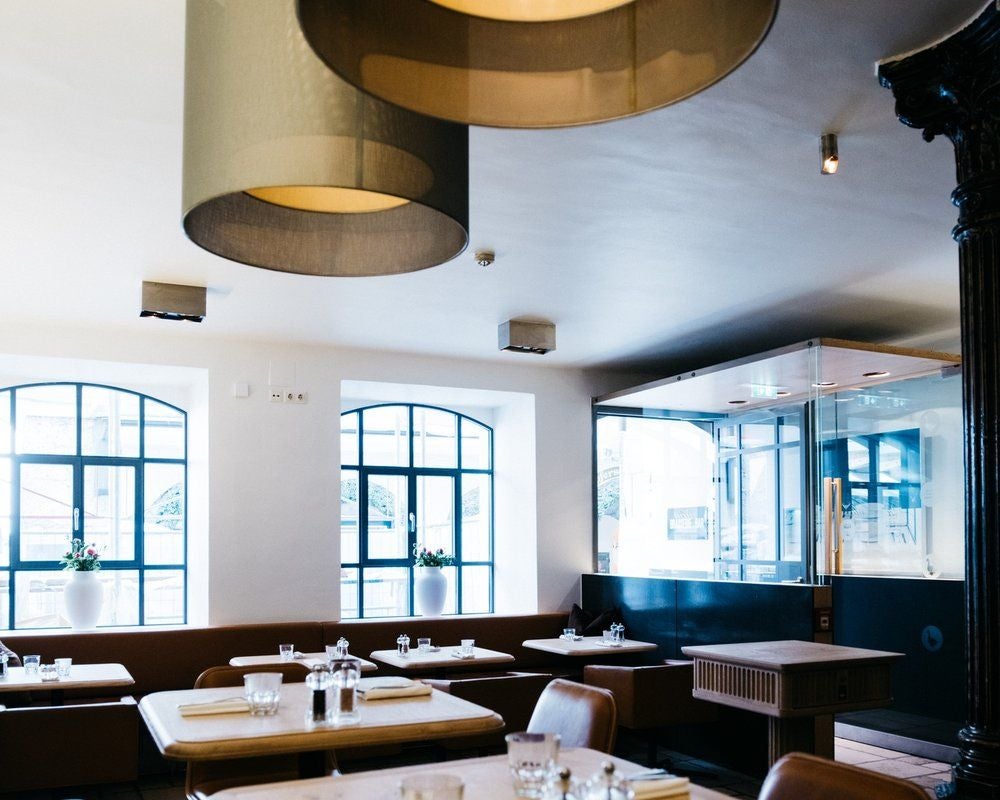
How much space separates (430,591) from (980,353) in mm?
6346

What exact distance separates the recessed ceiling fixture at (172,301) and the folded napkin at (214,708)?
3.24 metres

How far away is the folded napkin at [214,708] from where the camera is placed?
3441 millimetres

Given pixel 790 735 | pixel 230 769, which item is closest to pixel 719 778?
pixel 790 735

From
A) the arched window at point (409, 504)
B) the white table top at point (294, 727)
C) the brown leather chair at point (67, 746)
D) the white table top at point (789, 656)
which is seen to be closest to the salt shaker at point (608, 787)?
the white table top at point (294, 727)

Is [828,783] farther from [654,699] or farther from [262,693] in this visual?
[654,699]

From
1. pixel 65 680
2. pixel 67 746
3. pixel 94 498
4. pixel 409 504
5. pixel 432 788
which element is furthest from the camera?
pixel 409 504

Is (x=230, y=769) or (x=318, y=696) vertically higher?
(x=318, y=696)

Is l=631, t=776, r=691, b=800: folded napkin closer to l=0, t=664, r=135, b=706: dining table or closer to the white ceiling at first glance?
the white ceiling

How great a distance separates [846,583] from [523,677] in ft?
8.46

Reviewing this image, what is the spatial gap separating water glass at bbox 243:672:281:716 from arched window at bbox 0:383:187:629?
5519 mm

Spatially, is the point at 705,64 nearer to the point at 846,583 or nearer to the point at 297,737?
the point at 297,737

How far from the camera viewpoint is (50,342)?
294 inches

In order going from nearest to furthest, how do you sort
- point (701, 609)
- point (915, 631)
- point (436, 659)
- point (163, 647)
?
point (436, 659)
point (915, 631)
point (163, 647)
point (701, 609)

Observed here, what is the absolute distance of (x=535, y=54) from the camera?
1.56 m
